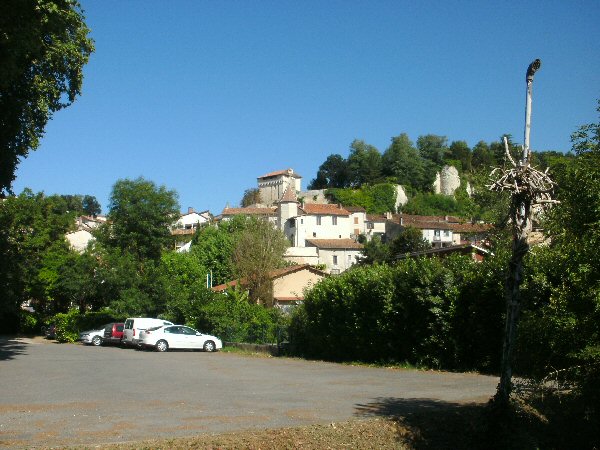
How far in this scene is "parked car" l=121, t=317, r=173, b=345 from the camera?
38.2 meters

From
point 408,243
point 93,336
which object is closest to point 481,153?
point 408,243

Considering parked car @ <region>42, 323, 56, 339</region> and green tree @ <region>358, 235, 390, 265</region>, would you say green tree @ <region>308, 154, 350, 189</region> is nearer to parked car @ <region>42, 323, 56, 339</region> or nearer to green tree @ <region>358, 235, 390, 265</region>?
green tree @ <region>358, 235, 390, 265</region>

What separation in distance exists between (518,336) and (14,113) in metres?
18.6

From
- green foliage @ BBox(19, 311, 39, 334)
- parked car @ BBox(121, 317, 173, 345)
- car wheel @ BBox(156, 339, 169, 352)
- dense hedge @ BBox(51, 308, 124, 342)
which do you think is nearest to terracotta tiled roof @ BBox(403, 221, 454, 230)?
green foliage @ BBox(19, 311, 39, 334)

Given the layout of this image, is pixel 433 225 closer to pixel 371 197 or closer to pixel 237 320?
pixel 371 197

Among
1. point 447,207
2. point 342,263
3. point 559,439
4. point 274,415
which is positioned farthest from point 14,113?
point 447,207

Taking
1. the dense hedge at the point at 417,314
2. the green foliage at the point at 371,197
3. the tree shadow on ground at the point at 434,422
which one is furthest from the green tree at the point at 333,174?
the tree shadow on ground at the point at 434,422

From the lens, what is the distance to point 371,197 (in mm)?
138125

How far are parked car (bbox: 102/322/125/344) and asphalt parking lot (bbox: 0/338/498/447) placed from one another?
1937cm

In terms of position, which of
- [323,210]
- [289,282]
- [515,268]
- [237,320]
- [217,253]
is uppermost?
[323,210]

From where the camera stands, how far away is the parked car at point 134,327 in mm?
38156

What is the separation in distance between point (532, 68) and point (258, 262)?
45.6 m

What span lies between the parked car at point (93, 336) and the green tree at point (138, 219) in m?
22.1

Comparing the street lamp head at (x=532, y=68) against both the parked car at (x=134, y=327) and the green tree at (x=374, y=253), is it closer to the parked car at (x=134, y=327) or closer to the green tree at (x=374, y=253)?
the parked car at (x=134, y=327)
